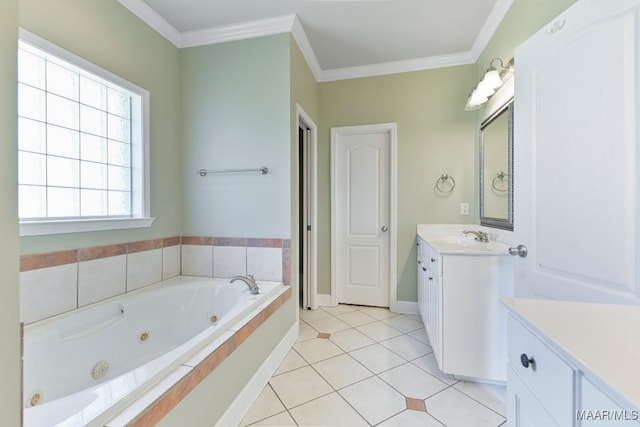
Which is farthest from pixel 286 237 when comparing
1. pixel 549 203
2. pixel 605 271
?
pixel 605 271

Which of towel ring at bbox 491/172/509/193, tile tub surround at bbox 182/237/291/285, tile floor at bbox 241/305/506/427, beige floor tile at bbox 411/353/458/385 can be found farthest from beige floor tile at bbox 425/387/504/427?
towel ring at bbox 491/172/509/193

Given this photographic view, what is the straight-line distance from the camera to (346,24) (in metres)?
2.17

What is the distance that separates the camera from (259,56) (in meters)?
2.15

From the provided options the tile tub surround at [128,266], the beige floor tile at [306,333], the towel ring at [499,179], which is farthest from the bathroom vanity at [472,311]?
the tile tub surround at [128,266]

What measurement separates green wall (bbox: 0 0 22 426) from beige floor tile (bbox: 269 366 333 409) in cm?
129

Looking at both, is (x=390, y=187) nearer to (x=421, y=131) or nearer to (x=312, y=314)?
(x=421, y=131)

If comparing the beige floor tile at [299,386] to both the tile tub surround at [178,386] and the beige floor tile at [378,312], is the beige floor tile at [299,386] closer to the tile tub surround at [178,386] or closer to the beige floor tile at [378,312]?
the tile tub surround at [178,386]

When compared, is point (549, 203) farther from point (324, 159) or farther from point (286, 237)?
point (324, 159)

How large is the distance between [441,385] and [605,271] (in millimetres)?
1191

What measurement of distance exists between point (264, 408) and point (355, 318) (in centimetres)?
138

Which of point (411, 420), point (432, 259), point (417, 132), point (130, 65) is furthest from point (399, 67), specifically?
point (411, 420)

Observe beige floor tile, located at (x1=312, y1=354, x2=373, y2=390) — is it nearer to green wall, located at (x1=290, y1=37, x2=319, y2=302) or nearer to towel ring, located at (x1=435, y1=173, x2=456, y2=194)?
green wall, located at (x1=290, y1=37, x2=319, y2=302)

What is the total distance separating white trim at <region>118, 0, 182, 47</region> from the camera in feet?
6.08

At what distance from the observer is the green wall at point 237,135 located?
2.13m
